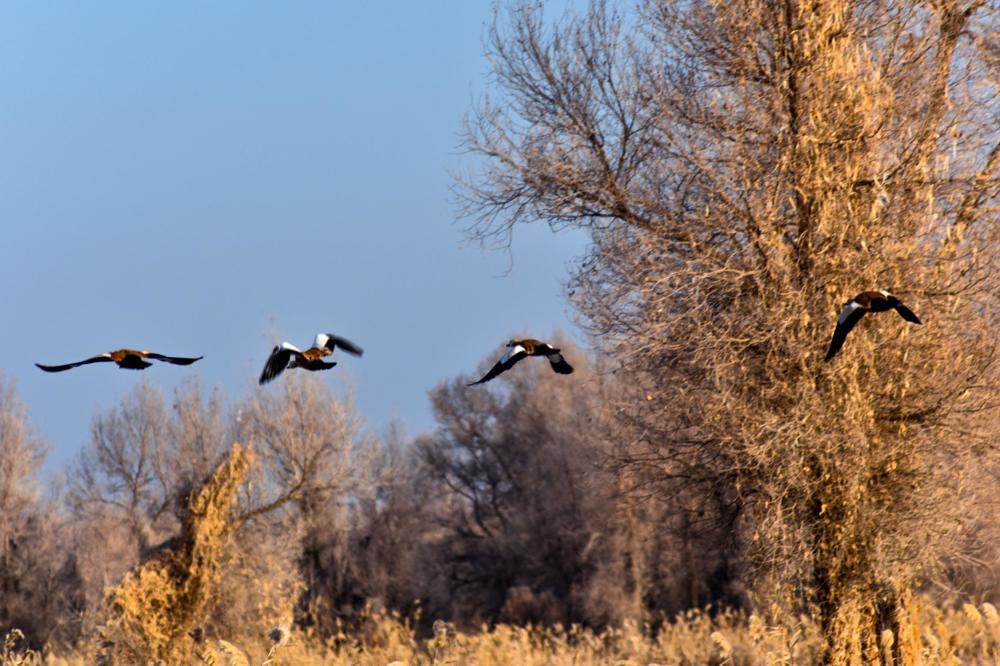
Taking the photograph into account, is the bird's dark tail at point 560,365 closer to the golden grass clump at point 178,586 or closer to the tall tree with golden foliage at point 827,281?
the tall tree with golden foliage at point 827,281

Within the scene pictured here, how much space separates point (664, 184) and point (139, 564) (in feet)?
21.8

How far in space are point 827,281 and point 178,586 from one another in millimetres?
7249

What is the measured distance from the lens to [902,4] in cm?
1099

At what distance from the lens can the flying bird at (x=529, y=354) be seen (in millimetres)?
7035

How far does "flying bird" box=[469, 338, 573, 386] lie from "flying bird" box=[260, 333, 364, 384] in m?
1.04

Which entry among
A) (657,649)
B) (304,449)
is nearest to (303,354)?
(657,649)

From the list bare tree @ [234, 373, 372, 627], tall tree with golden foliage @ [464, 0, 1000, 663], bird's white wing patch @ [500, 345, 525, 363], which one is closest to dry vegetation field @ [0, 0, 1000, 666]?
tall tree with golden foliage @ [464, 0, 1000, 663]

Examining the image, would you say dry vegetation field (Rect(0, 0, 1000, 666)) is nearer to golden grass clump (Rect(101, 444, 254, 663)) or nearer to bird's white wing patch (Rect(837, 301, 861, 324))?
golden grass clump (Rect(101, 444, 254, 663))

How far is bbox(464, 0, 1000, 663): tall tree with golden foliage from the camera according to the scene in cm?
1018

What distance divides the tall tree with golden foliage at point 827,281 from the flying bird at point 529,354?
279 cm

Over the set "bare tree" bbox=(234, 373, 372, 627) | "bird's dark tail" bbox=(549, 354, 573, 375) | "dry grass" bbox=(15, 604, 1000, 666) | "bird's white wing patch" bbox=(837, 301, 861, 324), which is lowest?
"dry grass" bbox=(15, 604, 1000, 666)

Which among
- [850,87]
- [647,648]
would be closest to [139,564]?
[647,648]

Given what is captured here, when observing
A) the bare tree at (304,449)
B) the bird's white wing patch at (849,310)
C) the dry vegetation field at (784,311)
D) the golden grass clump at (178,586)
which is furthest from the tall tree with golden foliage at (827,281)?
the bare tree at (304,449)

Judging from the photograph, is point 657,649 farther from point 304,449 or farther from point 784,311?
point 304,449
